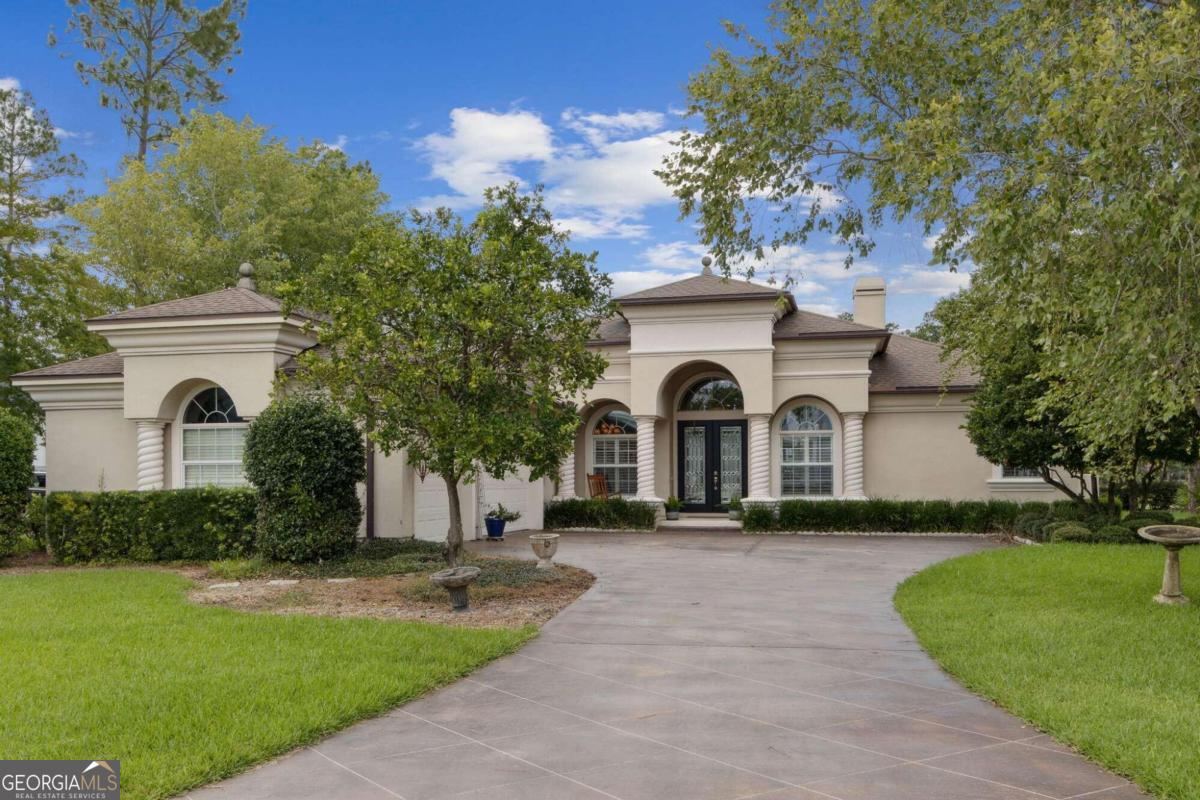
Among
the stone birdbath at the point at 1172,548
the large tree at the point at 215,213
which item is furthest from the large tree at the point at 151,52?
the stone birdbath at the point at 1172,548

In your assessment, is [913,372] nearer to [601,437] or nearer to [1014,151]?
[601,437]

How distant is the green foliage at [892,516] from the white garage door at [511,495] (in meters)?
5.28

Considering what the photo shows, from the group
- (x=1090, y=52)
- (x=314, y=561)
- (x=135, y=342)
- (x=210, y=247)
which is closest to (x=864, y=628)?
(x=1090, y=52)

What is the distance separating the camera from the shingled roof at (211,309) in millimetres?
16594

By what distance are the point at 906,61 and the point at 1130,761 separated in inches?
285

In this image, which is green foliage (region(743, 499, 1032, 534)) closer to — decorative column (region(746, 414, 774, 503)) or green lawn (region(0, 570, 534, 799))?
decorative column (region(746, 414, 774, 503))

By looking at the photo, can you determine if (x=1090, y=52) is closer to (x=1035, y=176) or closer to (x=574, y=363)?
(x=1035, y=176)

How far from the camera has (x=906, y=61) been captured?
9.70m

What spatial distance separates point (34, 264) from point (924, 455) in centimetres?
2196

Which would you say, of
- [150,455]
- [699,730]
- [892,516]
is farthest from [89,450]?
[892,516]

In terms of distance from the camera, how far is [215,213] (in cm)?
3081

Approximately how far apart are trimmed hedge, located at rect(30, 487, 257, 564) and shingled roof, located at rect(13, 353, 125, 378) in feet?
13.9

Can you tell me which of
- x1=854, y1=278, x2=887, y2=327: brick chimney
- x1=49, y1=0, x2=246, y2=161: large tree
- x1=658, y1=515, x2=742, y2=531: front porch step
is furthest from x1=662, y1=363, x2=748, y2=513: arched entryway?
x1=49, y1=0, x2=246, y2=161: large tree

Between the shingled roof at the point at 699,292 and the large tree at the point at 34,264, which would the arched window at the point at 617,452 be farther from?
the large tree at the point at 34,264
